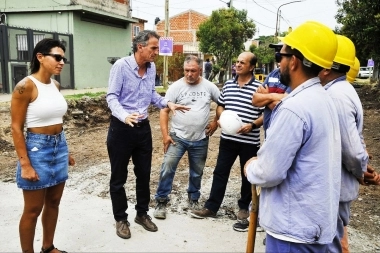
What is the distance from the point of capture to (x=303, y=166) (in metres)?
1.74

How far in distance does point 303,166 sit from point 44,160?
1.95m

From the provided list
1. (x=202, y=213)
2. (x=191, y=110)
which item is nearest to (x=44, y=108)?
(x=191, y=110)

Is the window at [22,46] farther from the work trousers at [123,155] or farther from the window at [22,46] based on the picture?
the work trousers at [123,155]

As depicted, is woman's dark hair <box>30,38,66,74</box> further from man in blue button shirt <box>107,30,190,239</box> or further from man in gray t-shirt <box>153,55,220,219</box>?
man in gray t-shirt <box>153,55,220,219</box>

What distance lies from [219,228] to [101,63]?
57.9ft

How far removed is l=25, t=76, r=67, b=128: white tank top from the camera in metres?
2.73

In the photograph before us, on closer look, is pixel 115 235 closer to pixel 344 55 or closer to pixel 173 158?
pixel 173 158

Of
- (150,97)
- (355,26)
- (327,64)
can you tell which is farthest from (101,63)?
(327,64)

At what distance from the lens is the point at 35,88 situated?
107 inches

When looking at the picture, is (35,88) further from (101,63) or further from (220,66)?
(220,66)

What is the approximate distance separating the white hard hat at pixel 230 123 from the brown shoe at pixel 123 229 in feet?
4.36

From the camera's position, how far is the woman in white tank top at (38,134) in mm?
2668

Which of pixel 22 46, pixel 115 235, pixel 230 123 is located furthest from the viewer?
pixel 22 46

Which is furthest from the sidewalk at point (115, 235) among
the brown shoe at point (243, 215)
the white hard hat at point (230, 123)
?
the white hard hat at point (230, 123)
